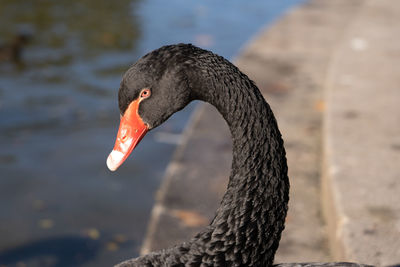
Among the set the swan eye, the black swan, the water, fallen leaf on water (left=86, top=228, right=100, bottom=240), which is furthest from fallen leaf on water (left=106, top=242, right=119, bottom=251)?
the swan eye

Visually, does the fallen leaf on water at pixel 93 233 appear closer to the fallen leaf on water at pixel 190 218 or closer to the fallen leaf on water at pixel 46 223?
the fallen leaf on water at pixel 46 223

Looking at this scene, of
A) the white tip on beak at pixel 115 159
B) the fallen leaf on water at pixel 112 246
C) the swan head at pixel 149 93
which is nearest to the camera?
the swan head at pixel 149 93

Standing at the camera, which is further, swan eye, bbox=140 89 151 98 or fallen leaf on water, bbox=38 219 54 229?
fallen leaf on water, bbox=38 219 54 229

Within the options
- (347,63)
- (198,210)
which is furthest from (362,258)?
(347,63)

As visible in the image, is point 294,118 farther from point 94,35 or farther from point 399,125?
point 94,35

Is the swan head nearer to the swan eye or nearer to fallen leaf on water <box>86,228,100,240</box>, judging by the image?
the swan eye

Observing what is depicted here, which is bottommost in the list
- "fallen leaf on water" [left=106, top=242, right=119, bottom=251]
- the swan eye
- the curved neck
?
the curved neck

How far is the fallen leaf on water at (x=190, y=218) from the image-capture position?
118 inches

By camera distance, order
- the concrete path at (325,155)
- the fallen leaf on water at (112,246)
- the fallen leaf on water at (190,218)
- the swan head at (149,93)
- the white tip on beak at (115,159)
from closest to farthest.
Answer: the swan head at (149,93), the white tip on beak at (115,159), the concrete path at (325,155), the fallen leaf on water at (190,218), the fallen leaf on water at (112,246)

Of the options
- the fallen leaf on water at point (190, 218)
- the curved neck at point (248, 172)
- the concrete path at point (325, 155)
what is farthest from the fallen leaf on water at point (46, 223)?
the curved neck at point (248, 172)

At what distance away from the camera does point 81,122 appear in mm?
5480

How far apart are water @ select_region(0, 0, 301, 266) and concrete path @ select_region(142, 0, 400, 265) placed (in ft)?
2.62

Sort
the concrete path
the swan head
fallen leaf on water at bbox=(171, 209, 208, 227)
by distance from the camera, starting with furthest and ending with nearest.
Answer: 1. fallen leaf on water at bbox=(171, 209, 208, 227)
2. the concrete path
3. the swan head

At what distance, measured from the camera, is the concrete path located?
2.65m
